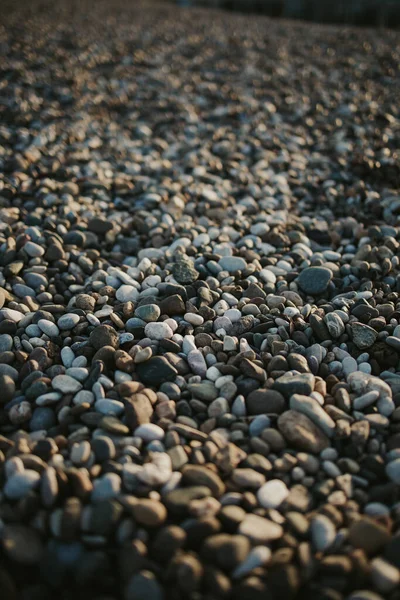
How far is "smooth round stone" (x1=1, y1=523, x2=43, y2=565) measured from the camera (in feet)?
3.64

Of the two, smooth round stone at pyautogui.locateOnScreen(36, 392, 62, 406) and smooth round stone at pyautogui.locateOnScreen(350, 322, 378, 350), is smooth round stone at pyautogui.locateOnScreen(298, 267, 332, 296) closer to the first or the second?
smooth round stone at pyautogui.locateOnScreen(350, 322, 378, 350)

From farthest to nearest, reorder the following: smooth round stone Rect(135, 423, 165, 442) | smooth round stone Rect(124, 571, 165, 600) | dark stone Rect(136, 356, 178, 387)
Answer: dark stone Rect(136, 356, 178, 387), smooth round stone Rect(135, 423, 165, 442), smooth round stone Rect(124, 571, 165, 600)

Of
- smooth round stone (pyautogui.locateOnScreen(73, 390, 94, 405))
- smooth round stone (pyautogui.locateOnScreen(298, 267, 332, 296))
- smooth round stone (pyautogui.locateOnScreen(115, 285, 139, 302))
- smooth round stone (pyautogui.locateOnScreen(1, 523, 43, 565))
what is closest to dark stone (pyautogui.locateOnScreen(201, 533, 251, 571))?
smooth round stone (pyautogui.locateOnScreen(1, 523, 43, 565))

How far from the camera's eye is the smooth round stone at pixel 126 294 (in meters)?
2.05

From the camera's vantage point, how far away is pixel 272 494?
1.28 meters

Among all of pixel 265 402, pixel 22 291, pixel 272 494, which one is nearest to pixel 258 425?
pixel 265 402

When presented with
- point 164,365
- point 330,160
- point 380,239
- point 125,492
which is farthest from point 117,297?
point 330,160

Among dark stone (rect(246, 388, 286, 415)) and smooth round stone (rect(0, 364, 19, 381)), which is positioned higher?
dark stone (rect(246, 388, 286, 415))

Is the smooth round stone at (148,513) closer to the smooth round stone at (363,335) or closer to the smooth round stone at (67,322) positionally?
the smooth round stone at (67,322)

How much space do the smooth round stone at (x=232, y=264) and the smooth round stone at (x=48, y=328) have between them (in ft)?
2.89

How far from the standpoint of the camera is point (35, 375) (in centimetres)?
164

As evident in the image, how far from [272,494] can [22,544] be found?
0.67 m

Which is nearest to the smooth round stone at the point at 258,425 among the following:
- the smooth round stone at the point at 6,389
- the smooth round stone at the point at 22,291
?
the smooth round stone at the point at 6,389

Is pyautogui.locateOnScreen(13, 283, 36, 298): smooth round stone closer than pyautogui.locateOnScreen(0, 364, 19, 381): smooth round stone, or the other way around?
pyautogui.locateOnScreen(0, 364, 19, 381): smooth round stone
